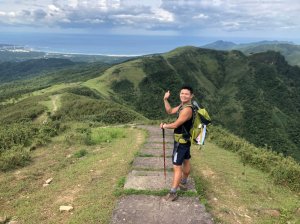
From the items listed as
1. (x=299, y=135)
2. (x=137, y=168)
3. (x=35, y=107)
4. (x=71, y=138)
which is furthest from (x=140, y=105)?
(x=137, y=168)

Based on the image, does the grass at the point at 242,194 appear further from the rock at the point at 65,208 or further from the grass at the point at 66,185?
the rock at the point at 65,208

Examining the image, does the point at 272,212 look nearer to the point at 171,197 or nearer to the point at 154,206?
the point at 171,197

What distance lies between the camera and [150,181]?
308 inches

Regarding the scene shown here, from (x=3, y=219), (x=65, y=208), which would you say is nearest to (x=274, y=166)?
(x=65, y=208)

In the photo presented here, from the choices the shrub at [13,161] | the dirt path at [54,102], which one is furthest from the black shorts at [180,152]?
the dirt path at [54,102]

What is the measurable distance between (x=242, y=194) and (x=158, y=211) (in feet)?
8.85

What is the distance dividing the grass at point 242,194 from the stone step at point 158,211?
0.48 m

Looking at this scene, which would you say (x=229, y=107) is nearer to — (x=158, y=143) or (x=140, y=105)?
(x=140, y=105)

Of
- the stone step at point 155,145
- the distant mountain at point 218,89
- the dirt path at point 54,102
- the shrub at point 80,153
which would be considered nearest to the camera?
the shrub at point 80,153

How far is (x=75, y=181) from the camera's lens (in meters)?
8.52

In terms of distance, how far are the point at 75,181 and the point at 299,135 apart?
288 ft

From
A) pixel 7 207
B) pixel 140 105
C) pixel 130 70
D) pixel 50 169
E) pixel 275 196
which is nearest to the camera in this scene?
pixel 7 207

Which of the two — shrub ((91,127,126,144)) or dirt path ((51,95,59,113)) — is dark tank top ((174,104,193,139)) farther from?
dirt path ((51,95,59,113))

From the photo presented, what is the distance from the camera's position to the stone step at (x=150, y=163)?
30.1 feet
